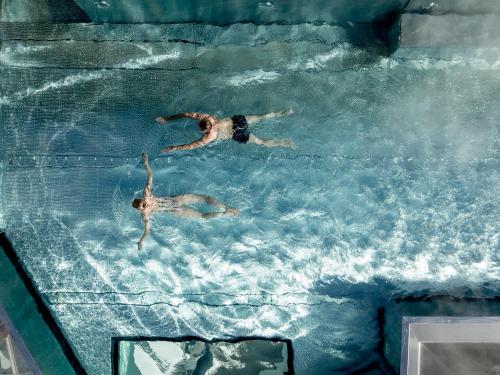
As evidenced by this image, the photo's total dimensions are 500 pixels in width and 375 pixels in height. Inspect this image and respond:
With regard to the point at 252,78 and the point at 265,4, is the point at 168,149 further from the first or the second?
the point at 265,4

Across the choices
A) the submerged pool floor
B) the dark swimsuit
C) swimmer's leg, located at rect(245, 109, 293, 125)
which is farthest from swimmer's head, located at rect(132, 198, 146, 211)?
swimmer's leg, located at rect(245, 109, 293, 125)

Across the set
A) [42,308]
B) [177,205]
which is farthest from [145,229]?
[42,308]

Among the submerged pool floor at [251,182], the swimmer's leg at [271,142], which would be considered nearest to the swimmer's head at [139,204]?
the submerged pool floor at [251,182]

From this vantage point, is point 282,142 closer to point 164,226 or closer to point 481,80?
point 164,226

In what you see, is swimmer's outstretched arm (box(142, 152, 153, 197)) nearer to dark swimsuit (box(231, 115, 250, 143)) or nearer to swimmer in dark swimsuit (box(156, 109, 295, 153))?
swimmer in dark swimsuit (box(156, 109, 295, 153))

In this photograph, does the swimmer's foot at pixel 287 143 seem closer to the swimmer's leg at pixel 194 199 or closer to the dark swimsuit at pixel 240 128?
the dark swimsuit at pixel 240 128

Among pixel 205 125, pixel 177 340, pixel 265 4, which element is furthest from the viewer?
pixel 177 340

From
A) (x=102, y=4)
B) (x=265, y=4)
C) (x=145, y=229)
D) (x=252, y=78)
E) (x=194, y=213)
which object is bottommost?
(x=145, y=229)

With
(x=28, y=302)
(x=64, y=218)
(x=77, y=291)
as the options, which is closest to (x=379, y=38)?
(x=64, y=218)
